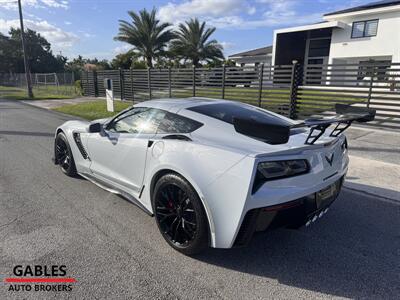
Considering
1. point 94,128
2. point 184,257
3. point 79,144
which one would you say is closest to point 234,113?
point 184,257

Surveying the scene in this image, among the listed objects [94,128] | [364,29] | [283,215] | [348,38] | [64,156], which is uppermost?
[364,29]

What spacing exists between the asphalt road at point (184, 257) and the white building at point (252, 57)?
29.0m

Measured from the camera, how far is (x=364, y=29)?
22.6 metres

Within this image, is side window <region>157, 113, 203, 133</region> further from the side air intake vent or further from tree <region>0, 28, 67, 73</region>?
tree <region>0, 28, 67, 73</region>

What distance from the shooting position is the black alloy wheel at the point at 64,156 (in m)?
4.63

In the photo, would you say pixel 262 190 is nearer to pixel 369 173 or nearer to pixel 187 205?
pixel 187 205

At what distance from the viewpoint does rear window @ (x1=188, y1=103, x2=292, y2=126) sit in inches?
→ 123

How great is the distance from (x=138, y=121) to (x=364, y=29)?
2494cm

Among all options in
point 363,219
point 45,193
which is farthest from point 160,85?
point 363,219

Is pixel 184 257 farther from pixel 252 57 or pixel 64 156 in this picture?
pixel 252 57

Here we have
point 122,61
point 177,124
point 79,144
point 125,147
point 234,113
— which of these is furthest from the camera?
point 122,61

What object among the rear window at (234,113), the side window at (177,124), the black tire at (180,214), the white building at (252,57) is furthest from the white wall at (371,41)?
the black tire at (180,214)

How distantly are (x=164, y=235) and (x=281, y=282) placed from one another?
117cm

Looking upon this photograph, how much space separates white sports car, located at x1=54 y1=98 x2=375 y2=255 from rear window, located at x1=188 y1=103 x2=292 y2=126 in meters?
0.01
